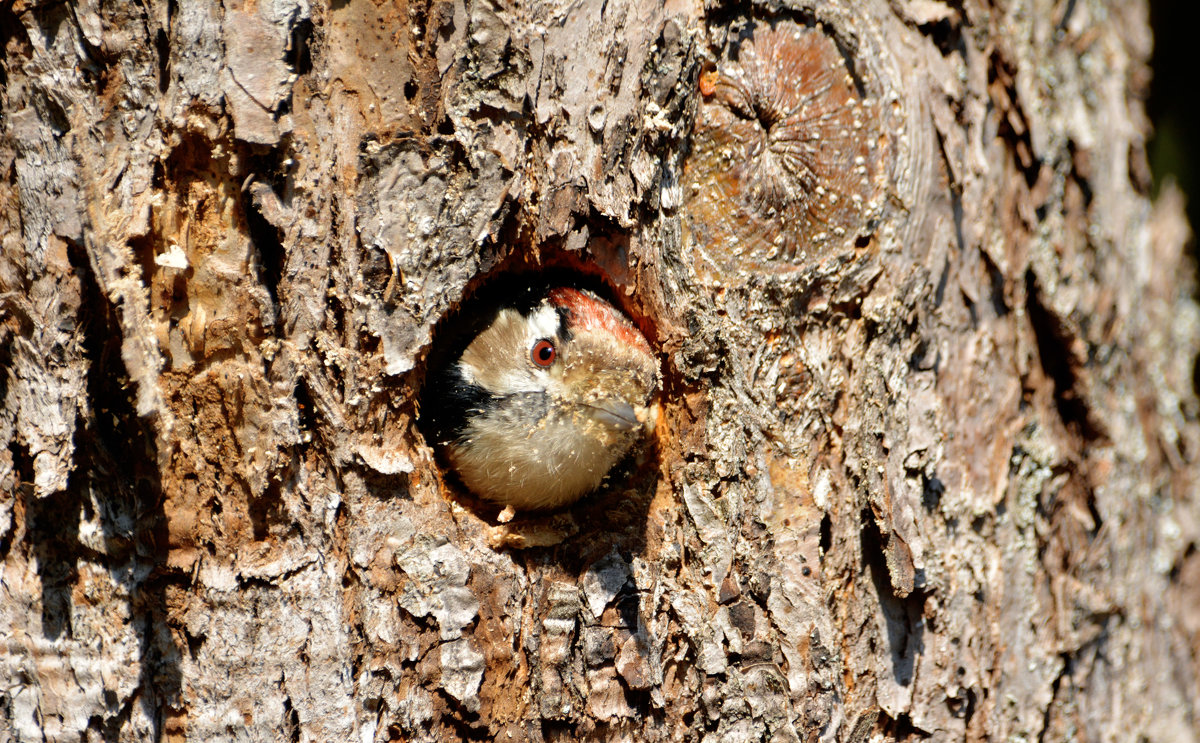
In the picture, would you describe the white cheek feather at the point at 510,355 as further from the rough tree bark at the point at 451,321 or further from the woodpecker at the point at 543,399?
the rough tree bark at the point at 451,321

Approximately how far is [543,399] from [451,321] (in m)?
0.33

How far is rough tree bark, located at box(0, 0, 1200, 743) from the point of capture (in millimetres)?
1802

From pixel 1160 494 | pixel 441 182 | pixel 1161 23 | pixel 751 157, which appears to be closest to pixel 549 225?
pixel 441 182

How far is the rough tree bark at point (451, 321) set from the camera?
1802 millimetres

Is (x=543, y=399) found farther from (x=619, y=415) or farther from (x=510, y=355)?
(x=619, y=415)

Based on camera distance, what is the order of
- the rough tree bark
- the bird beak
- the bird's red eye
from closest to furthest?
1. the rough tree bark
2. the bird beak
3. the bird's red eye

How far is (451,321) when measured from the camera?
2.35 meters

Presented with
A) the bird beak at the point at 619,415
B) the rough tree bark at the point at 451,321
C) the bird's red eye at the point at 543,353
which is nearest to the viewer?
the rough tree bark at the point at 451,321

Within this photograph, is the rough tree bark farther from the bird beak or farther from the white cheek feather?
the white cheek feather

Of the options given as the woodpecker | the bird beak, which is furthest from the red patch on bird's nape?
the bird beak

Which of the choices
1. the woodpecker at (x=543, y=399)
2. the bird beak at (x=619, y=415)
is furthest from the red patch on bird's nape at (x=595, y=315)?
the bird beak at (x=619, y=415)

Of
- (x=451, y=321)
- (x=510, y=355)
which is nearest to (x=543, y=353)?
(x=510, y=355)

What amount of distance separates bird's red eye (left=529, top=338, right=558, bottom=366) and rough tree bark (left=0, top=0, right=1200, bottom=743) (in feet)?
0.82

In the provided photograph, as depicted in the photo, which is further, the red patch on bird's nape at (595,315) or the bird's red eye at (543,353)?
the bird's red eye at (543,353)
